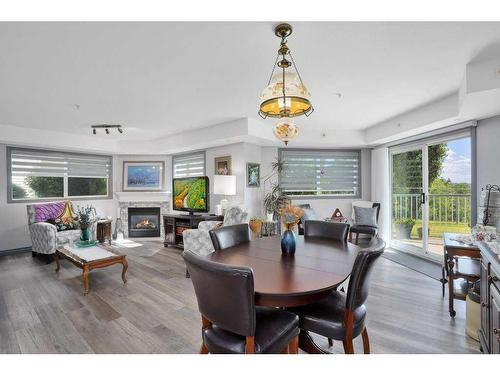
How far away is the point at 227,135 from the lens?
436cm

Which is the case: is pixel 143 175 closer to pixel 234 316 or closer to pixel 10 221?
pixel 10 221

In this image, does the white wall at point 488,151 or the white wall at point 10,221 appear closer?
the white wall at point 488,151

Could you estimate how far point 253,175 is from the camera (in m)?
4.98

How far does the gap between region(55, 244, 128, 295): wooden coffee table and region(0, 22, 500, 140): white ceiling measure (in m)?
2.04

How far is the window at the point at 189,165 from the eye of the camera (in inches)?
223

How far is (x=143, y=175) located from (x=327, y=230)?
5.05 m

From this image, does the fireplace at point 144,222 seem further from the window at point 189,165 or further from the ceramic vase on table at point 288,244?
the ceramic vase on table at point 288,244

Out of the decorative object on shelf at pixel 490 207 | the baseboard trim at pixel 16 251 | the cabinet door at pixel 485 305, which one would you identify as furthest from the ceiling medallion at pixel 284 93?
the baseboard trim at pixel 16 251

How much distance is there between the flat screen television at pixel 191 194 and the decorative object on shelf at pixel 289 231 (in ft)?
10.8

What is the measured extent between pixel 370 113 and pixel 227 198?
2.99m

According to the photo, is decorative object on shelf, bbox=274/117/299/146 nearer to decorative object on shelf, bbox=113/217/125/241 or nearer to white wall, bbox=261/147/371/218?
white wall, bbox=261/147/371/218

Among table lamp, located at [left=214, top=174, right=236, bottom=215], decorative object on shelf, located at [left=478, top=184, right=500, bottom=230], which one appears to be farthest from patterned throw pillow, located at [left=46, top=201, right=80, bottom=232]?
decorative object on shelf, located at [left=478, top=184, right=500, bottom=230]
